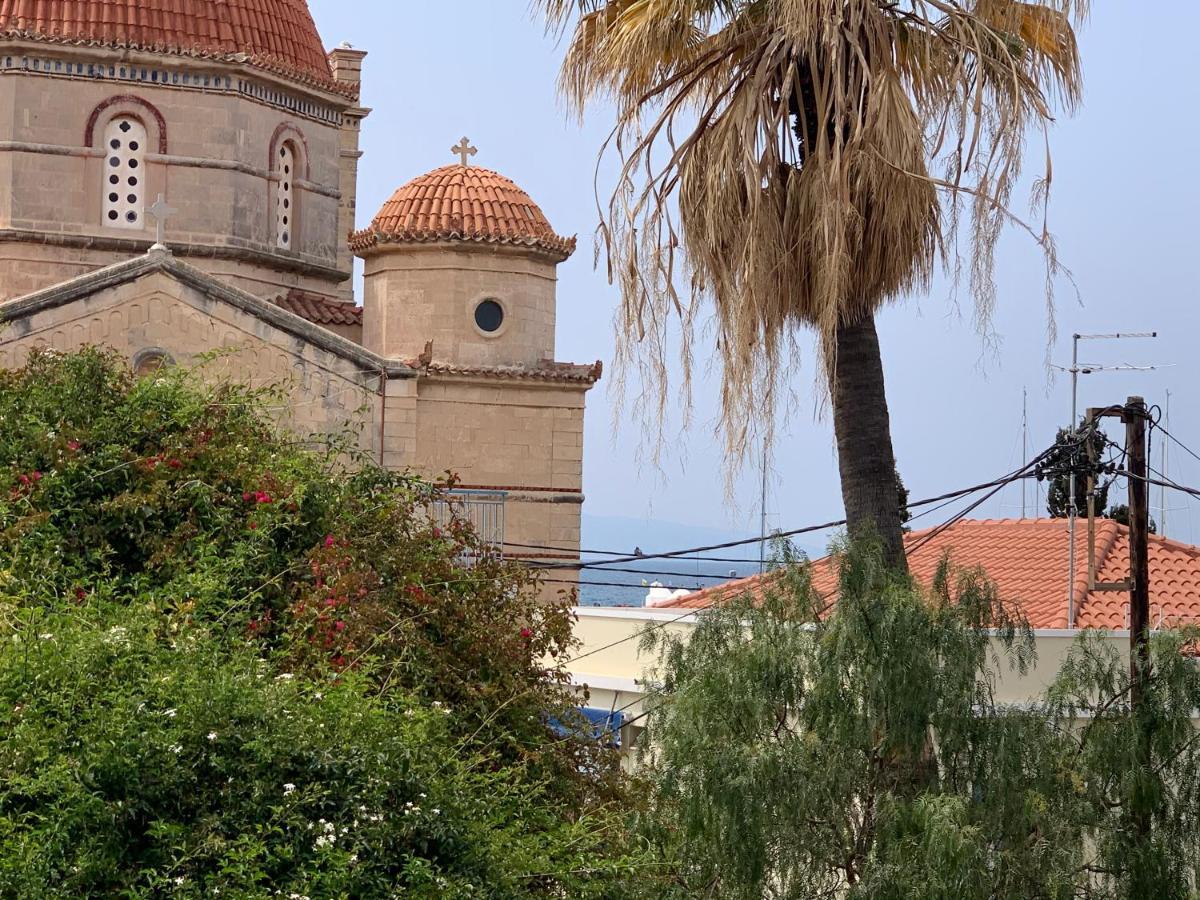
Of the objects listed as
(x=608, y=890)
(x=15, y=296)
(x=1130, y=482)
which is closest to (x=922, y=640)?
(x=608, y=890)

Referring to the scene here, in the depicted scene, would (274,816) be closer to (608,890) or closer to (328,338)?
(608,890)

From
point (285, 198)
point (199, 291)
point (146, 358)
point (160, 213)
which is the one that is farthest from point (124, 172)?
point (146, 358)

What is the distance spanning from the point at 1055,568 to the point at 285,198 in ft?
39.0

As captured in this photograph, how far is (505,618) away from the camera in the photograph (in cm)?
1248

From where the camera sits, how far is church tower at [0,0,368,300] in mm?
25656

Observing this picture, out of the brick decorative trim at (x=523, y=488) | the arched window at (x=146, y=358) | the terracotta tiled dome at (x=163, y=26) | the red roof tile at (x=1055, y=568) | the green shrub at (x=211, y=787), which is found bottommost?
the green shrub at (x=211, y=787)

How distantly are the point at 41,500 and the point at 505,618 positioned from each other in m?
3.01

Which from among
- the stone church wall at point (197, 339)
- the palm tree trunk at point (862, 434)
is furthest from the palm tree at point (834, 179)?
the stone church wall at point (197, 339)

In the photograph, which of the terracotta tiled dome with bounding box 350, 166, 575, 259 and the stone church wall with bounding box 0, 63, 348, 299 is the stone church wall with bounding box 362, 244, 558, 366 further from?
the stone church wall with bounding box 0, 63, 348, 299

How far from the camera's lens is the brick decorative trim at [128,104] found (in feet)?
84.7

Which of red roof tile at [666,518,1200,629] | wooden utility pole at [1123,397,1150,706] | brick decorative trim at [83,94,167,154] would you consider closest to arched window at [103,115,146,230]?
brick decorative trim at [83,94,167,154]

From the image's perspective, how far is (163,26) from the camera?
1022 inches

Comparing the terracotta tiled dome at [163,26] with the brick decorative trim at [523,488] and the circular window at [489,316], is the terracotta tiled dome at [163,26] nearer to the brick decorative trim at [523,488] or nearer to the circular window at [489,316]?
the circular window at [489,316]

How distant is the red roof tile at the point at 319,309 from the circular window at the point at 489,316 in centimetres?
193
